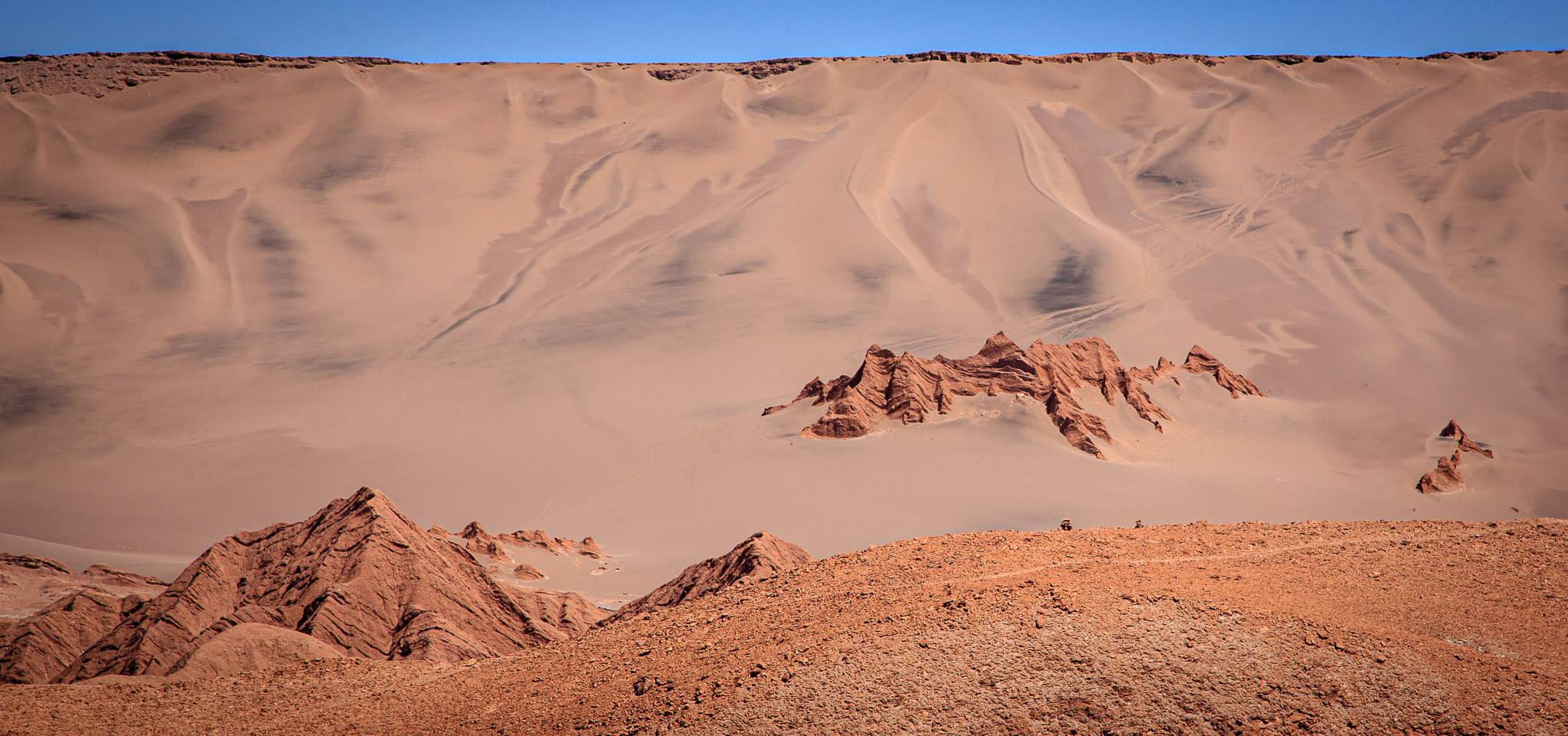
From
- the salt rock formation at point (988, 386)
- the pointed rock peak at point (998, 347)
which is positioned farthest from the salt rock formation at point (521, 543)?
the pointed rock peak at point (998, 347)

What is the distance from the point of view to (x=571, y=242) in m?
43.9

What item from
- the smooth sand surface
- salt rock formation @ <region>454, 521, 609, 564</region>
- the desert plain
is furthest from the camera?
the smooth sand surface

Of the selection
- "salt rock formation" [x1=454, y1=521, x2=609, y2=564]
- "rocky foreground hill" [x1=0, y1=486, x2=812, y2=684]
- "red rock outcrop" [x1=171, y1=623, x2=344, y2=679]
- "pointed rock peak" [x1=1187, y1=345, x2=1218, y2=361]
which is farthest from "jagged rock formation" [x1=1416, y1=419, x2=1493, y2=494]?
"red rock outcrop" [x1=171, y1=623, x2=344, y2=679]

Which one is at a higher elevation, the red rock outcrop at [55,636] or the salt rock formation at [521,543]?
the salt rock formation at [521,543]

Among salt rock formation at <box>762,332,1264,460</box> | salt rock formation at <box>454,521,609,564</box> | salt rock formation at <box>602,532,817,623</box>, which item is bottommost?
salt rock formation at <box>602,532,817,623</box>

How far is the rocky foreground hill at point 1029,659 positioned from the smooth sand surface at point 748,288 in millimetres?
11284

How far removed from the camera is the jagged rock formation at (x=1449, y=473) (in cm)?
2297

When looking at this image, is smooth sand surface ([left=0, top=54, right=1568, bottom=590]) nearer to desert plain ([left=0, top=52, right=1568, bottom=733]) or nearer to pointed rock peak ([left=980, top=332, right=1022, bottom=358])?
desert plain ([left=0, top=52, right=1568, bottom=733])

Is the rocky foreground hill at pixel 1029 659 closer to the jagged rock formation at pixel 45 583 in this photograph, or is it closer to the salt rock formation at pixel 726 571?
the salt rock formation at pixel 726 571

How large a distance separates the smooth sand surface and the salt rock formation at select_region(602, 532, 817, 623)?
8.52m

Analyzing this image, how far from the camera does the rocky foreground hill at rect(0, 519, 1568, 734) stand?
509cm

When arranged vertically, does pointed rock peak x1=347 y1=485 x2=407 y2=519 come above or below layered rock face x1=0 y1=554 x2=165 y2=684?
above

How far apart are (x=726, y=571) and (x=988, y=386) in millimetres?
16529

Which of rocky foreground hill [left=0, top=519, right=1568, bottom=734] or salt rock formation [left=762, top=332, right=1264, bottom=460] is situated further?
salt rock formation [left=762, top=332, right=1264, bottom=460]
